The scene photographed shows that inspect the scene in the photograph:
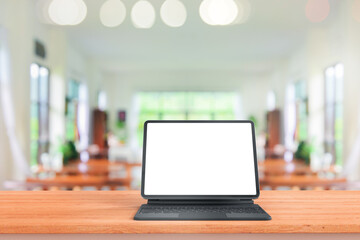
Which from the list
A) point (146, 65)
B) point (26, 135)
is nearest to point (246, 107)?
point (146, 65)

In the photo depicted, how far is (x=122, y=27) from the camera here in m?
9.80

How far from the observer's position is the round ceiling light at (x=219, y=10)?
6062 millimetres

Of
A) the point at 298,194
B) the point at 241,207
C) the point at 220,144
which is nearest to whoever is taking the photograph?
the point at 241,207

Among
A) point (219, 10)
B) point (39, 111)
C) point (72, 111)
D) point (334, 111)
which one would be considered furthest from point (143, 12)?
point (72, 111)

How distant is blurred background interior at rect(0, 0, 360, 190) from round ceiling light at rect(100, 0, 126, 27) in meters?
0.04

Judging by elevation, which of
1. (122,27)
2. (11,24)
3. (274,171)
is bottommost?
(274,171)

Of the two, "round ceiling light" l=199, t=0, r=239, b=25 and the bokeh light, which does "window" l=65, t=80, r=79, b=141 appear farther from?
the bokeh light

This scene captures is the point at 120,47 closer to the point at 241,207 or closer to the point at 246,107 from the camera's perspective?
the point at 246,107

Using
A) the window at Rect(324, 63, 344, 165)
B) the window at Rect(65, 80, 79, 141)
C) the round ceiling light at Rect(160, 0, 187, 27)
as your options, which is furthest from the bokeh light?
the window at Rect(65, 80, 79, 141)

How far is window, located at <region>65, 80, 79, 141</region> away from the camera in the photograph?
11336mm

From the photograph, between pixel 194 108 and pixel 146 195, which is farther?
pixel 194 108

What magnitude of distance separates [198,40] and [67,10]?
5.29 m

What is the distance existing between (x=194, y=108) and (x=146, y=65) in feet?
11.2

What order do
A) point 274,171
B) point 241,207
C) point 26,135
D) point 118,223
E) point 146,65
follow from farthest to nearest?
point 146,65 → point 26,135 → point 274,171 → point 241,207 → point 118,223
